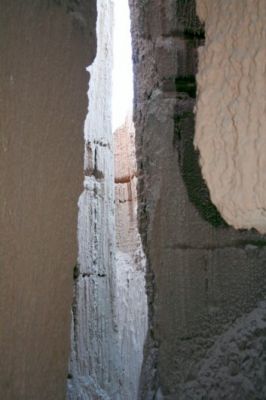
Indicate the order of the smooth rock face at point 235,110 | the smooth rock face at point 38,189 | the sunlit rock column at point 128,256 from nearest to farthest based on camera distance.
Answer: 1. the smooth rock face at point 38,189
2. the smooth rock face at point 235,110
3. the sunlit rock column at point 128,256

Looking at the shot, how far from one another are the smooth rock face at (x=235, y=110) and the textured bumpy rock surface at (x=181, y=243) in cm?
2

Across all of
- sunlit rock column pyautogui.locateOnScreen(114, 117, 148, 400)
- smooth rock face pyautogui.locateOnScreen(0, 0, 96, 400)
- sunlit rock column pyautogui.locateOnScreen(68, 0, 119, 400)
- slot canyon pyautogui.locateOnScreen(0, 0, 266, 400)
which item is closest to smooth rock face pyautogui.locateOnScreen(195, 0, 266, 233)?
slot canyon pyautogui.locateOnScreen(0, 0, 266, 400)

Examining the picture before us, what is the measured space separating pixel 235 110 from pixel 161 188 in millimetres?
180

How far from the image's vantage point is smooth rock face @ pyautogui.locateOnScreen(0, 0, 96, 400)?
28.3 inches

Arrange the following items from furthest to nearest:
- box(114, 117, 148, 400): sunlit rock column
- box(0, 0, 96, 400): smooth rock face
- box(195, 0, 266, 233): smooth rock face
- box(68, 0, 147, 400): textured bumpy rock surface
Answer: box(114, 117, 148, 400): sunlit rock column → box(68, 0, 147, 400): textured bumpy rock surface → box(195, 0, 266, 233): smooth rock face → box(0, 0, 96, 400): smooth rock face

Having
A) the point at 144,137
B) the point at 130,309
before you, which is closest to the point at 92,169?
the point at 130,309

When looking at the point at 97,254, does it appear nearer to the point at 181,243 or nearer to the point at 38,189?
the point at 181,243

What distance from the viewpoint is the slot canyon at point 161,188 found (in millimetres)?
732

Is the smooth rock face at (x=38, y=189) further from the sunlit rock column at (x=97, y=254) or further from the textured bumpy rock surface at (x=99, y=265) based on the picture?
the sunlit rock column at (x=97, y=254)

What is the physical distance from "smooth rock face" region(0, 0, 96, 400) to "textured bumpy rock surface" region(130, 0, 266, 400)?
0.51ft

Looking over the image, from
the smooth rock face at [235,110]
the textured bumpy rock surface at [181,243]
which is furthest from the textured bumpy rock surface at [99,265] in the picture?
the smooth rock face at [235,110]

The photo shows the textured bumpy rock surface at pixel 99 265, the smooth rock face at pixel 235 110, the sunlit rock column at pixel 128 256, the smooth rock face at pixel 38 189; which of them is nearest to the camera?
the smooth rock face at pixel 38 189

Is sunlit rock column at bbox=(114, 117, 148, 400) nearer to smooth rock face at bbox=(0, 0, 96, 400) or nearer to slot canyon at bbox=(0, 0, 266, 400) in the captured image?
slot canyon at bbox=(0, 0, 266, 400)

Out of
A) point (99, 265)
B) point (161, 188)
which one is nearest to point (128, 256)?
point (99, 265)
